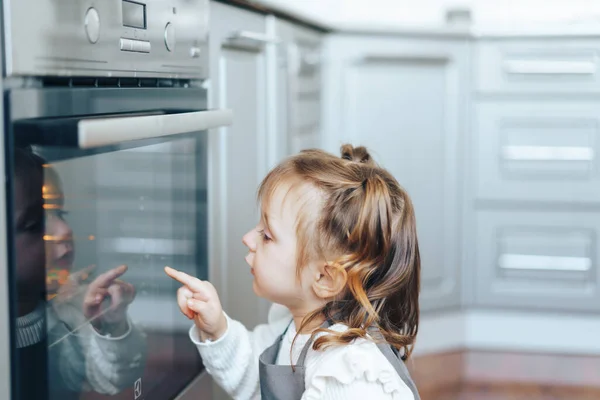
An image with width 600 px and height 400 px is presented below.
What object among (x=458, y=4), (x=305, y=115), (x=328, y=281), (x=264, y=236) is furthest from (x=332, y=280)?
(x=458, y=4)

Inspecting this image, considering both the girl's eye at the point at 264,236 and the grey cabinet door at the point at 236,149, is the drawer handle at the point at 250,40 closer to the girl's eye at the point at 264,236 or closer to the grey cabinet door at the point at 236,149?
the grey cabinet door at the point at 236,149

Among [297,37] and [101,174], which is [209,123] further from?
[297,37]

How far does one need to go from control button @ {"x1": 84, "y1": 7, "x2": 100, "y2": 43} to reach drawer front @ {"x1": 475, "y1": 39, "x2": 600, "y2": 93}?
1.58 metres

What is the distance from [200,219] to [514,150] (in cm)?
129

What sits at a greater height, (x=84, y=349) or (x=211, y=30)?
(x=211, y=30)

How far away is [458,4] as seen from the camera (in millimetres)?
2840

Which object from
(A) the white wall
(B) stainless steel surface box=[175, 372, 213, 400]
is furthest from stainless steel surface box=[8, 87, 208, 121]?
(A) the white wall

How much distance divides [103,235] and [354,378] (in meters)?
0.34

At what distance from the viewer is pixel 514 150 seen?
7.45 ft

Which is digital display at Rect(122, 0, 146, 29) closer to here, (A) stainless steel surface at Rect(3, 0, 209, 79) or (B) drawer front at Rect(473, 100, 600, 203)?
(A) stainless steel surface at Rect(3, 0, 209, 79)

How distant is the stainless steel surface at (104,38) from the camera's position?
72 cm

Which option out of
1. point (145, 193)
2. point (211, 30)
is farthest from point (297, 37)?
point (145, 193)

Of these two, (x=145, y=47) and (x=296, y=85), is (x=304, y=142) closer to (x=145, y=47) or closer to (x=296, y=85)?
(x=296, y=85)

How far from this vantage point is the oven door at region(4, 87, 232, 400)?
2.43 ft
